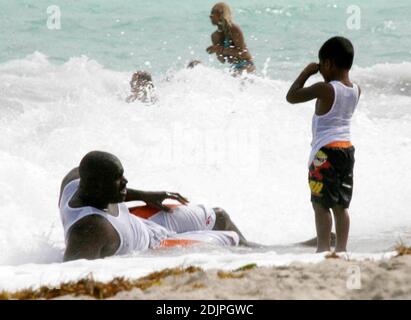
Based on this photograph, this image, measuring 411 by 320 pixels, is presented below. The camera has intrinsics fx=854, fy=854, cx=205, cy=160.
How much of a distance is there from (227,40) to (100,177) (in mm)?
6019

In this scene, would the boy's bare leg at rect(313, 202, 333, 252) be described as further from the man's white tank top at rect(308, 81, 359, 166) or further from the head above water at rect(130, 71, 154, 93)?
the head above water at rect(130, 71, 154, 93)

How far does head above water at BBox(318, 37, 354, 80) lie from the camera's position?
5223mm

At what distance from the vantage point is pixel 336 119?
17.5ft

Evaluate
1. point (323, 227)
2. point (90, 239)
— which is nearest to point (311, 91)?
point (323, 227)

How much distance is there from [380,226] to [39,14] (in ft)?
55.7

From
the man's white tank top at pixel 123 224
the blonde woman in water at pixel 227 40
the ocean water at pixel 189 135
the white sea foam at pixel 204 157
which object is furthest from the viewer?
the blonde woman in water at pixel 227 40

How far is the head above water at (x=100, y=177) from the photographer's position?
5.20 m

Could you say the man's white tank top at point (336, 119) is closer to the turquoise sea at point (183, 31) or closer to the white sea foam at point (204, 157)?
the white sea foam at point (204, 157)

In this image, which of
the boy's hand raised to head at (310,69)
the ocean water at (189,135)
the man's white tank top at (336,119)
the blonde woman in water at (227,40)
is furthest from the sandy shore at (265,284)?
the blonde woman in water at (227,40)

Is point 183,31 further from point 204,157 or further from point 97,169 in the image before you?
point 97,169

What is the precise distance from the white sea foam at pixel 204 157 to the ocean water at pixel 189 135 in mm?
19

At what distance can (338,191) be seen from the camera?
5289 mm
